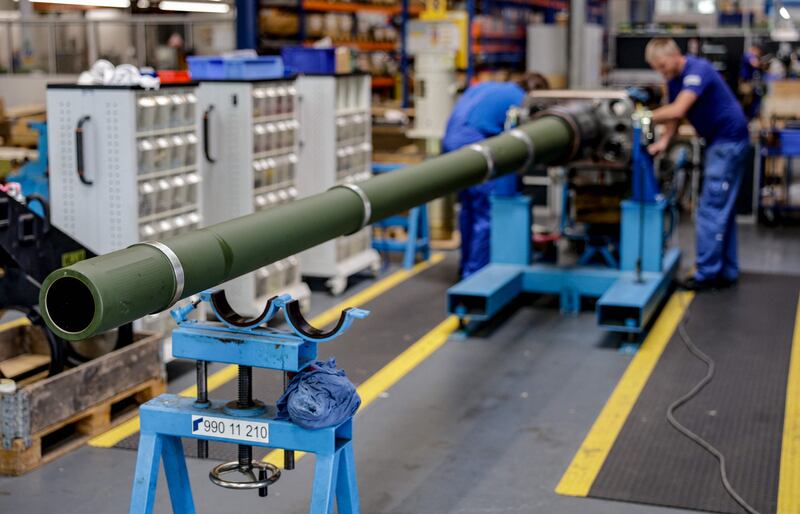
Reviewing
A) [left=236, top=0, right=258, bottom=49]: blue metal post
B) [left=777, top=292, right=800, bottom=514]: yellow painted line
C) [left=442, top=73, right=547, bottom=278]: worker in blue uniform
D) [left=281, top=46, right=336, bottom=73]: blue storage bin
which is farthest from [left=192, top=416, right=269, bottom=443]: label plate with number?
[left=236, top=0, right=258, bottom=49]: blue metal post

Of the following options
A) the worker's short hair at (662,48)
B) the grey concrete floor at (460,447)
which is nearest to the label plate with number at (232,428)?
the grey concrete floor at (460,447)

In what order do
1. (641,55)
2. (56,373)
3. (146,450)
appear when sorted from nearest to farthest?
(146,450) → (56,373) → (641,55)

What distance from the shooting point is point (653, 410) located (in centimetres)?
579

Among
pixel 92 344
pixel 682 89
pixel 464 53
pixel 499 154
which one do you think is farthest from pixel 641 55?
pixel 92 344

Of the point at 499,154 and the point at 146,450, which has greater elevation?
the point at 499,154

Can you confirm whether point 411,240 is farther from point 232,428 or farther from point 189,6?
point 232,428

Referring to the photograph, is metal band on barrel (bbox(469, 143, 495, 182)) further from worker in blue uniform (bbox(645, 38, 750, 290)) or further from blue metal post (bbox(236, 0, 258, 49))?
blue metal post (bbox(236, 0, 258, 49))

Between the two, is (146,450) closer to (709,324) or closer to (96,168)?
(96,168)

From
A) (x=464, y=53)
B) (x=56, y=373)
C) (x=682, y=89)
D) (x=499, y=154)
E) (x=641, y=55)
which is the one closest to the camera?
(x=56, y=373)

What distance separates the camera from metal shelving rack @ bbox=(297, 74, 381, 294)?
822 centimetres

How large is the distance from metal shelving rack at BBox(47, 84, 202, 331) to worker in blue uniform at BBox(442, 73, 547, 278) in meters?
2.71

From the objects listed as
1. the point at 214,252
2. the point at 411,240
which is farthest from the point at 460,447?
the point at 411,240

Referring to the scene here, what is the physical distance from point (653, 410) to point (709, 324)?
1962 mm

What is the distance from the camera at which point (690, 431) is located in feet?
17.8
